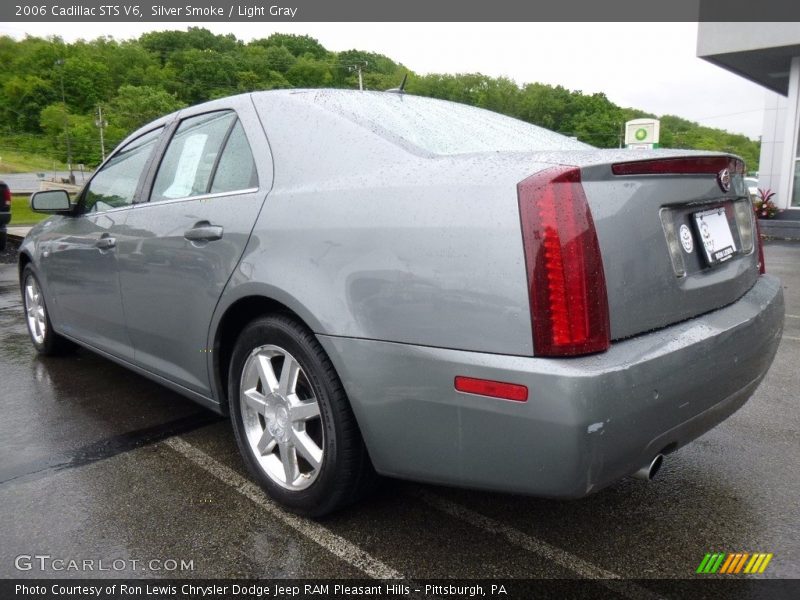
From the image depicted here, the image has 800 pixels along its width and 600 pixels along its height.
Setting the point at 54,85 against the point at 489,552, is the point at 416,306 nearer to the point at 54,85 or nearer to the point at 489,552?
the point at 489,552

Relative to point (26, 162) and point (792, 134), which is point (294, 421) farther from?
point (26, 162)

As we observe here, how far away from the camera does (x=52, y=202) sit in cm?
371

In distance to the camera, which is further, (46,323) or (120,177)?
(46,323)

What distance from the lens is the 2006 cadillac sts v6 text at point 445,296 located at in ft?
5.38

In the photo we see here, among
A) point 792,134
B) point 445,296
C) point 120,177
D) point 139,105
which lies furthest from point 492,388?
point 139,105

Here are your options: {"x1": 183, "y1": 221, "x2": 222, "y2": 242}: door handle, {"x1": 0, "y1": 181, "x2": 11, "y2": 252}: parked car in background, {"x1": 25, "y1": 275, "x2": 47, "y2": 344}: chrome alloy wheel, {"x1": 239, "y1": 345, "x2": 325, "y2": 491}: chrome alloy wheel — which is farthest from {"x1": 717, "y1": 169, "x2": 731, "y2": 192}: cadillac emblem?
{"x1": 0, "y1": 181, "x2": 11, "y2": 252}: parked car in background

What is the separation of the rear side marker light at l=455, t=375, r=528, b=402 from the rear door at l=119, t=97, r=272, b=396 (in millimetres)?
1060

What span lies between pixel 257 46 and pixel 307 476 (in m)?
98.7

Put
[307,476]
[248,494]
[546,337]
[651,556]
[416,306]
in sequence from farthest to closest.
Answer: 1. [248,494]
2. [307,476]
3. [651,556]
4. [416,306]
5. [546,337]

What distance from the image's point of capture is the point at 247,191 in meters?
2.40

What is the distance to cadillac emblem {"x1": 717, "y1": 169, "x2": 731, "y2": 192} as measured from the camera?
83.5 inches

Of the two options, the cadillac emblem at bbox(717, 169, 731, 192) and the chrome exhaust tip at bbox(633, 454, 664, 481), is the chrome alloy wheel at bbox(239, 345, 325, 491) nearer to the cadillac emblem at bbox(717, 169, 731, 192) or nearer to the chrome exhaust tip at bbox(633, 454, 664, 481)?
the chrome exhaust tip at bbox(633, 454, 664, 481)

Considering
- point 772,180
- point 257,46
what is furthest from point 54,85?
point 772,180

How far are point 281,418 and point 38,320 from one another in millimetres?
3207
